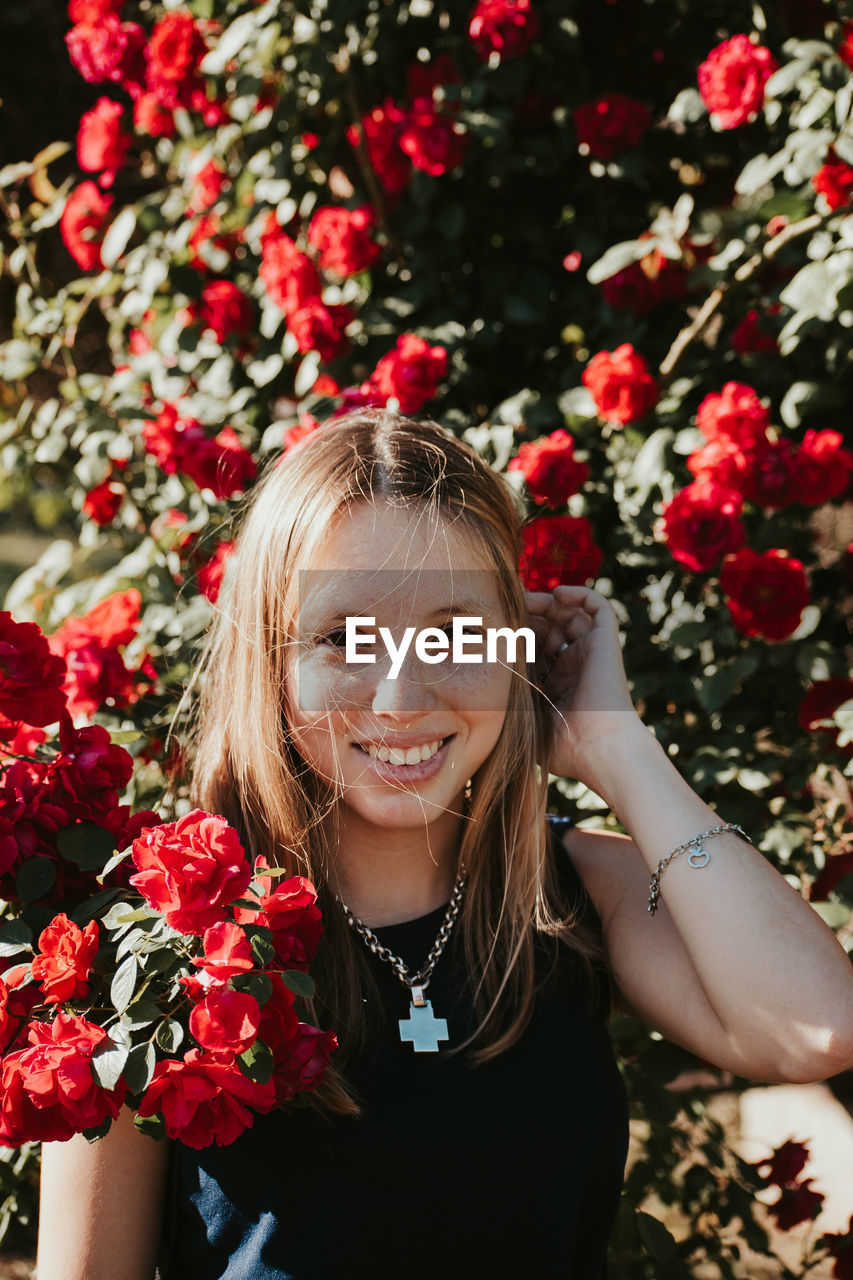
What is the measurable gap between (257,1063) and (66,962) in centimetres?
19

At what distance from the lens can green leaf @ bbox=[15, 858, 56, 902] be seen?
106 cm

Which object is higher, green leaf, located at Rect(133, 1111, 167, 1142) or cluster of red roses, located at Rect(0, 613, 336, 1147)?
cluster of red roses, located at Rect(0, 613, 336, 1147)

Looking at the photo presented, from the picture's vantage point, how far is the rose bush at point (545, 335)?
5.88 ft

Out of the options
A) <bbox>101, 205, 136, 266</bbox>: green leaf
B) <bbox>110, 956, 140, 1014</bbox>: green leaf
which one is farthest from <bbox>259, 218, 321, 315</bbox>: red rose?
<bbox>110, 956, 140, 1014</bbox>: green leaf

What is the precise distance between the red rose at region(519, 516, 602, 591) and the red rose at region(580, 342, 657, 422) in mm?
264

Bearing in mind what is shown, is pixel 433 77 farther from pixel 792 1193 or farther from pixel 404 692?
pixel 792 1193

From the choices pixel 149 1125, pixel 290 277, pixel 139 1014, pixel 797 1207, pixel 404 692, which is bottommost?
pixel 797 1207

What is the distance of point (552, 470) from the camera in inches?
70.7

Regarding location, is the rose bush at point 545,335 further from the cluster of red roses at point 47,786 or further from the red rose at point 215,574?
the cluster of red roses at point 47,786

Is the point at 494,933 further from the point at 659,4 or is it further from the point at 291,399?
the point at 659,4

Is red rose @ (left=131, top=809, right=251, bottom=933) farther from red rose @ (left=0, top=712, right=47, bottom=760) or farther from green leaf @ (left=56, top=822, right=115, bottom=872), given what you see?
red rose @ (left=0, top=712, right=47, bottom=760)

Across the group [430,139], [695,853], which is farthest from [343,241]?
[695,853]

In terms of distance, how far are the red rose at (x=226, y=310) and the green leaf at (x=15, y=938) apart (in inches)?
59.8

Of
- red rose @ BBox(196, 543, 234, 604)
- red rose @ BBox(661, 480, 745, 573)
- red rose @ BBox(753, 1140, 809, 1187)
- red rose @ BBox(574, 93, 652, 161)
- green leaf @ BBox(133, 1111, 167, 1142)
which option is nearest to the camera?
green leaf @ BBox(133, 1111, 167, 1142)
